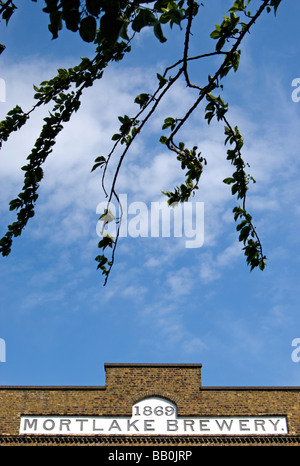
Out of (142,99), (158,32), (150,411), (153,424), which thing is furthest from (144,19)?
(150,411)

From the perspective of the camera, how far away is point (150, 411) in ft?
54.9

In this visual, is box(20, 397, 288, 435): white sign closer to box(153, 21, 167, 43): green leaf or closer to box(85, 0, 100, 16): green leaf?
box(153, 21, 167, 43): green leaf

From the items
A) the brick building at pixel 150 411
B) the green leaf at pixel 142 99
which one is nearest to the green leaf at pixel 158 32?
the green leaf at pixel 142 99

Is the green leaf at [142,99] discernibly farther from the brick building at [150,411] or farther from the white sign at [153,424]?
the white sign at [153,424]

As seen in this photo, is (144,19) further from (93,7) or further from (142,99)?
(142,99)

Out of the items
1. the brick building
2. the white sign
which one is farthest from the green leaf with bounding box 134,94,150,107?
the white sign

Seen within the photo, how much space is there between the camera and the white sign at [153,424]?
1617 cm

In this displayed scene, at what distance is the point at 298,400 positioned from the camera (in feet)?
56.0

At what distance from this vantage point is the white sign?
637 inches

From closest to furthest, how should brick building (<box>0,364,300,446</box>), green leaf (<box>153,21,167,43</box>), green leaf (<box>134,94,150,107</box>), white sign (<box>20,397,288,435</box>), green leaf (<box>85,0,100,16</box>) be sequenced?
green leaf (<box>85,0,100,16</box>)
green leaf (<box>153,21,167,43</box>)
green leaf (<box>134,94,150,107</box>)
brick building (<box>0,364,300,446</box>)
white sign (<box>20,397,288,435</box>)

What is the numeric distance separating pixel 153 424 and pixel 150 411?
0.45 meters
